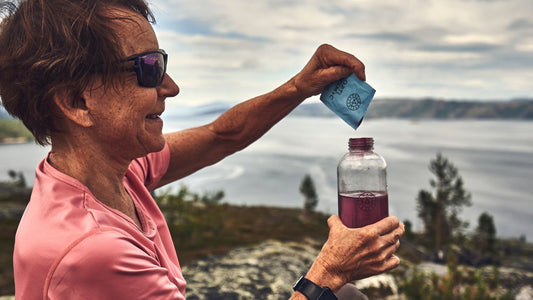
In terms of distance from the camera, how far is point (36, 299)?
7.82ft

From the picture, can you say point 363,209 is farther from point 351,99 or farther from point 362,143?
point 351,99

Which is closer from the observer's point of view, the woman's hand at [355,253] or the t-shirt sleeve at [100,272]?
the t-shirt sleeve at [100,272]

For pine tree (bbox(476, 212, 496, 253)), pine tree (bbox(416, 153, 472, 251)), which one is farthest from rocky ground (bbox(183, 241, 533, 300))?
pine tree (bbox(476, 212, 496, 253))

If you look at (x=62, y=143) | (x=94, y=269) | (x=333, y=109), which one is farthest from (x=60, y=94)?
(x=333, y=109)

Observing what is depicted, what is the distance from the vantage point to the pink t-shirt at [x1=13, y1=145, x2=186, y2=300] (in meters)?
2.23

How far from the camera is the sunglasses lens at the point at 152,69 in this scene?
2.66 metres

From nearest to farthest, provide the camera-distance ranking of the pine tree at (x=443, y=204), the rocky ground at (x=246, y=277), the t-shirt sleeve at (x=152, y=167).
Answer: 1. the t-shirt sleeve at (x=152, y=167)
2. the rocky ground at (x=246, y=277)
3. the pine tree at (x=443, y=204)

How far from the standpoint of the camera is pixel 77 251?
2.22m

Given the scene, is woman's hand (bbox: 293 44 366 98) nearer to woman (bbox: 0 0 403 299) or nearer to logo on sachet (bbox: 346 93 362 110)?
logo on sachet (bbox: 346 93 362 110)

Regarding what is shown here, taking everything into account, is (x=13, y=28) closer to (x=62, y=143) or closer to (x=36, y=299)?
(x=62, y=143)

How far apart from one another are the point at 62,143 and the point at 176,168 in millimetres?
1614

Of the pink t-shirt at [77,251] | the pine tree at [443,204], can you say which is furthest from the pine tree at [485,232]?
the pink t-shirt at [77,251]

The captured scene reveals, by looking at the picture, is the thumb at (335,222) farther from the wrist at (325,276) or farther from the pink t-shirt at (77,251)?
the pink t-shirt at (77,251)

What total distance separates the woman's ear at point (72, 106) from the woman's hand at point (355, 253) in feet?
5.01
